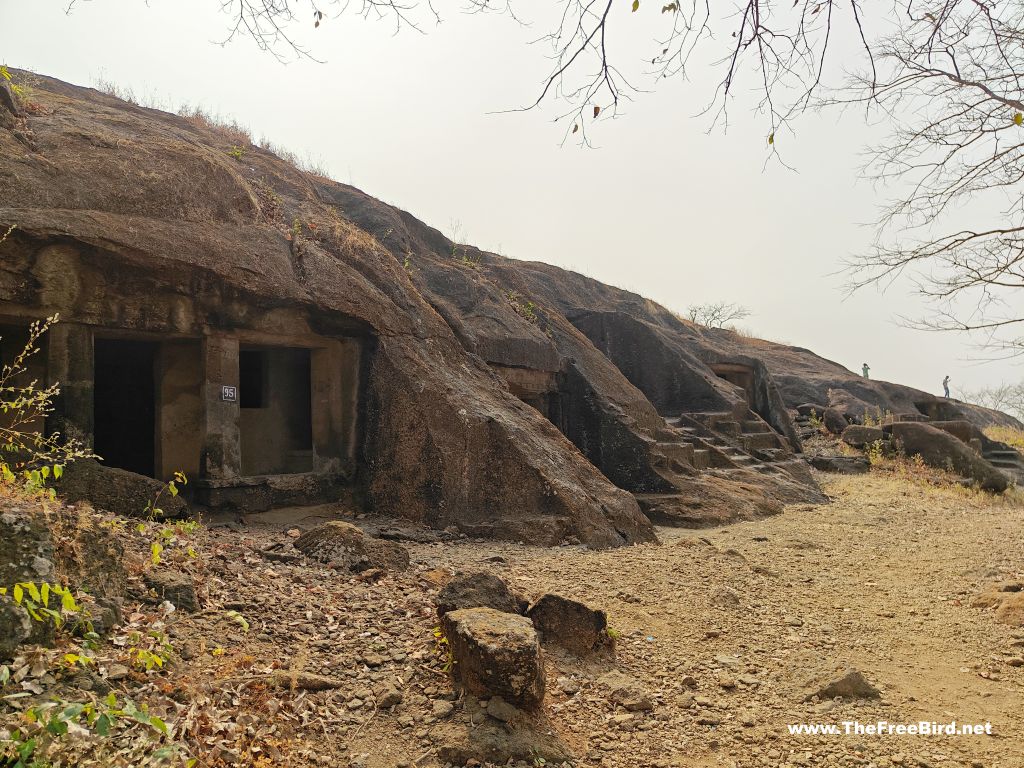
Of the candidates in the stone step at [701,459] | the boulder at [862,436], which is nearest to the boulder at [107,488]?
the stone step at [701,459]

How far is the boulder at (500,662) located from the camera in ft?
9.20

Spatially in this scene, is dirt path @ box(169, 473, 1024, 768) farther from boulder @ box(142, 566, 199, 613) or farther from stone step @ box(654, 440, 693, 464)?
stone step @ box(654, 440, 693, 464)

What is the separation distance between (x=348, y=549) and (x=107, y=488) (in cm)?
200

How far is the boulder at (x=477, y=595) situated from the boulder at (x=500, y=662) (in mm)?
452

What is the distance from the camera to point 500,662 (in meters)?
2.80

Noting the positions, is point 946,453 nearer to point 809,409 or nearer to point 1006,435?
point 809,409

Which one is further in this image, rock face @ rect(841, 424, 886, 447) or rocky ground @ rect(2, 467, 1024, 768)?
rock face @ rect(841, 424, 886, 447)

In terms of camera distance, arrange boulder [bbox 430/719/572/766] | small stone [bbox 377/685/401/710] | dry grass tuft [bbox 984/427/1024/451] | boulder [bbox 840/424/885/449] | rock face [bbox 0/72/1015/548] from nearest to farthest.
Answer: boulder [bbox 430/719/572/766] < small stone [bbox 377/685/401/710] < rock face [bbox 0/72/1015/548] < boulder [bbox 840/424/885/449] < dry grass tuft [bbox 984/427/1024/451]

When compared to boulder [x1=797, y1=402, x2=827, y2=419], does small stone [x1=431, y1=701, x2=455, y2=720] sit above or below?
below

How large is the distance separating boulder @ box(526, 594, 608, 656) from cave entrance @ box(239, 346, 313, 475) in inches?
197

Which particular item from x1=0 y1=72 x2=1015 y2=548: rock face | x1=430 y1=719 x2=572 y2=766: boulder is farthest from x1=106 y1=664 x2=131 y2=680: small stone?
x1=0 y1=72 x2=1015 y2=548: rock face

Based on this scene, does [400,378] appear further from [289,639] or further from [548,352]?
[289,639]

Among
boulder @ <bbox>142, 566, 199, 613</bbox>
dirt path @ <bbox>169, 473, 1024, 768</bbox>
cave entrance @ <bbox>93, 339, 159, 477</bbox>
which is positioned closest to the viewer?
dirt path @ <bbox>169, 473, 1024, 768</bbox>

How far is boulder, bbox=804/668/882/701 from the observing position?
313 centimetres
